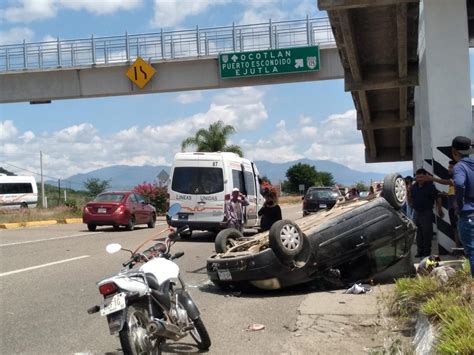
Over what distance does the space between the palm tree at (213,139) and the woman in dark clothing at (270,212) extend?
39284 mm

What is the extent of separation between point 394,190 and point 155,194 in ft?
90.9

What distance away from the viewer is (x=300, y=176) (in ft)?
321

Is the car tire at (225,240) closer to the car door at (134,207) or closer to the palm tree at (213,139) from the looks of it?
the car door at (134,207)

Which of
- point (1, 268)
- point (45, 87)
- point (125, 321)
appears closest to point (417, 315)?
point (125, 321)

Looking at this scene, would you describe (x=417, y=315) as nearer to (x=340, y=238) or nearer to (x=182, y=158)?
(x=340, y=238)

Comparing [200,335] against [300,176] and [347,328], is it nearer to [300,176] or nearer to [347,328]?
[347,328]

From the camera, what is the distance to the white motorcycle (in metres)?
4.64

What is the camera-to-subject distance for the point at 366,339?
600cm

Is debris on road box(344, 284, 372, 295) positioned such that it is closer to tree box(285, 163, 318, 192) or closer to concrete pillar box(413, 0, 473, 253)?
concrete pillar box(413, 0, 473, 253)

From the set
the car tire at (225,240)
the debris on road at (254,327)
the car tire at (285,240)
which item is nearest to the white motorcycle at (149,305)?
the debris on road at (254,327)

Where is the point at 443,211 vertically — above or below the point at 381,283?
above

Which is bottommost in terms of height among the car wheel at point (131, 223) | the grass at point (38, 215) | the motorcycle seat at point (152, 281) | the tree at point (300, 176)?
the tree at point (300, 176)

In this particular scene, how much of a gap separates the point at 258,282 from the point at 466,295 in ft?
10.7

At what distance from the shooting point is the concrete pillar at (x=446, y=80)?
11.1 metres
